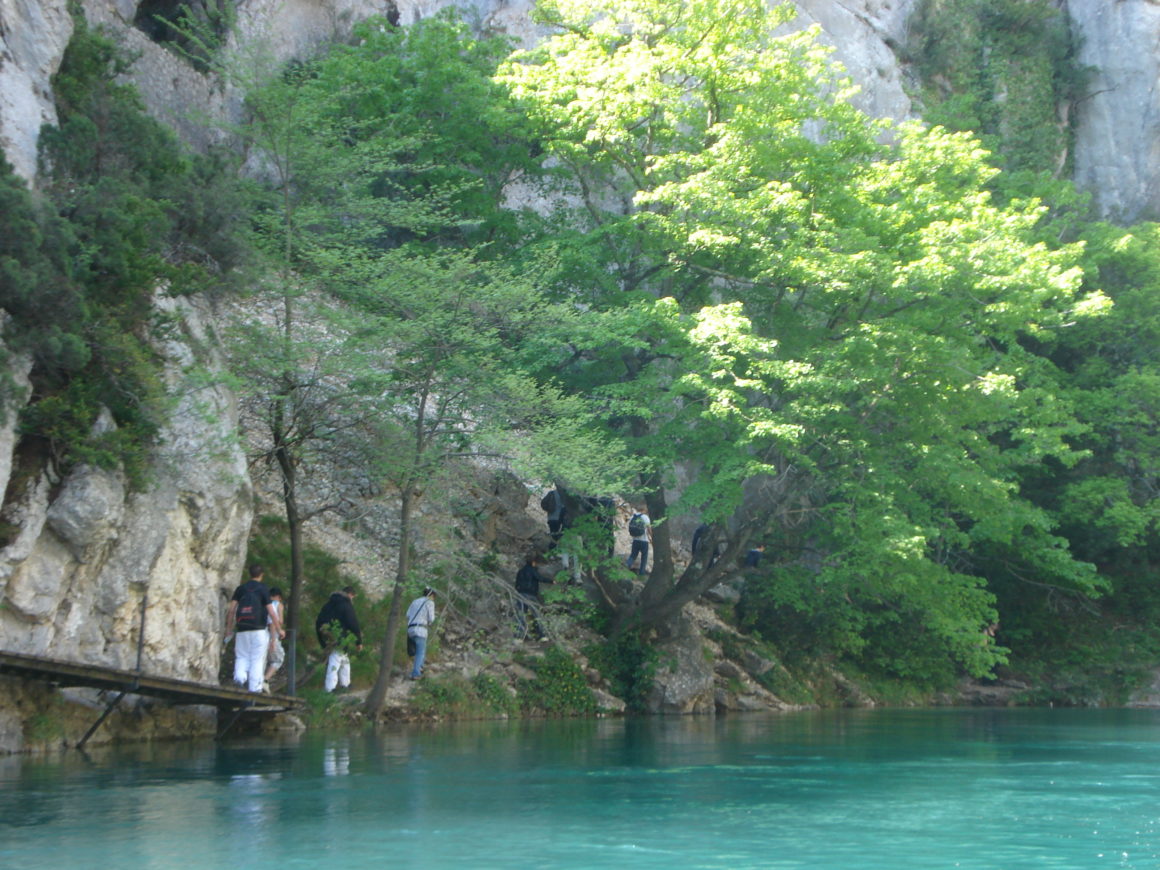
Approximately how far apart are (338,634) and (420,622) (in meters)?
1.92

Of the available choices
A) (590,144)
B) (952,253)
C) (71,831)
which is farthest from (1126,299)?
(71,831)

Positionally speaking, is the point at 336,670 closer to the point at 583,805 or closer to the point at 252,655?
the point at 252,655

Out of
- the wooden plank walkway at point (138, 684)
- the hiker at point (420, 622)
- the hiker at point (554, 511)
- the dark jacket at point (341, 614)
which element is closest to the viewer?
the wooden plank walkway at point (138, 684)

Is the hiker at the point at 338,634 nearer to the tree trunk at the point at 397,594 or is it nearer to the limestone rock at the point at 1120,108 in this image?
the tree trunk at the point at 397,594

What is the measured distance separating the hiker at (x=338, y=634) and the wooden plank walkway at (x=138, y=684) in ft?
5.59

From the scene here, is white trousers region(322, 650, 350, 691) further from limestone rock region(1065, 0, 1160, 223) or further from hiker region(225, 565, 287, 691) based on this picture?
limestone rock region(1065, 0, 1160, 223)

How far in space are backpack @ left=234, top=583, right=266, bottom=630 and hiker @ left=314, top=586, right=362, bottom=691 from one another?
2123 mm

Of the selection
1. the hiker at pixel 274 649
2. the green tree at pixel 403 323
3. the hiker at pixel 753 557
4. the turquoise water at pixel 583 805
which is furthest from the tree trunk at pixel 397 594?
the hiker at pixel 753 557

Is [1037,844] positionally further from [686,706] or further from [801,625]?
[801,625]

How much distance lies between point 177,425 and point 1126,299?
82.1 ft

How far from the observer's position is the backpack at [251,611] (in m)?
16.6

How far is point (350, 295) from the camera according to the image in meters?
18.7

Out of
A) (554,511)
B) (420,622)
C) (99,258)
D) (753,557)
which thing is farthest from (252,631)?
(753,557)

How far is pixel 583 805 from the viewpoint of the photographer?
11.2 metres
